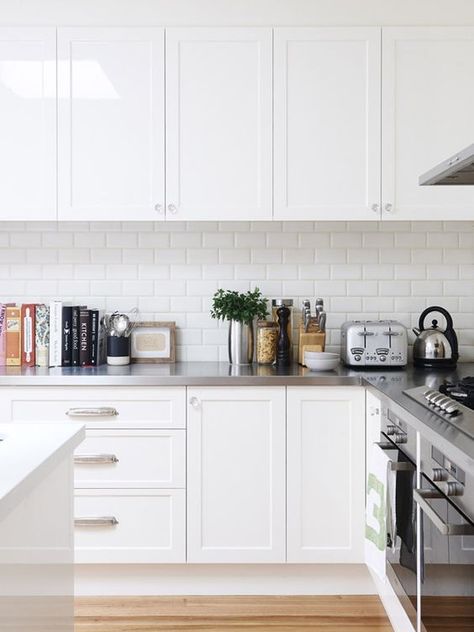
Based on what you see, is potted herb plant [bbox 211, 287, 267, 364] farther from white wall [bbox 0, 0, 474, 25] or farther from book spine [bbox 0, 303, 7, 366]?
white wall [bbox 0, 0, 474, 25]

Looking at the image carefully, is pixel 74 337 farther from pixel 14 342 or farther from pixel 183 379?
pixel 183 379

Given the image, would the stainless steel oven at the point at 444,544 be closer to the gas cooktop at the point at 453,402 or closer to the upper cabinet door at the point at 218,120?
the gas cooktop at the point at 453,402

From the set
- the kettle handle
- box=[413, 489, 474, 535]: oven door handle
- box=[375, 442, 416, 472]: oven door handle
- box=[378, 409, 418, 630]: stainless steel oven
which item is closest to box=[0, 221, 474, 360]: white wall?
the kettle handle

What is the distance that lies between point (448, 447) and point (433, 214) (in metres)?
1.64

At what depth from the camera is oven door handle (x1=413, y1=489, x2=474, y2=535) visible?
1.52 m

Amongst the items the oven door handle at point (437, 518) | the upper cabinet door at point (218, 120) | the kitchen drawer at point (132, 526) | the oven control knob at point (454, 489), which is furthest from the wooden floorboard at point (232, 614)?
the upper cabinet door at point (218, 120)

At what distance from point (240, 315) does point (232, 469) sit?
726 mm

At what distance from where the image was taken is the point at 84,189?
3031mm

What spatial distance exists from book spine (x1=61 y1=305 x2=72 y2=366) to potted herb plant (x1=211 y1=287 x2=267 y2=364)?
0.66 meters

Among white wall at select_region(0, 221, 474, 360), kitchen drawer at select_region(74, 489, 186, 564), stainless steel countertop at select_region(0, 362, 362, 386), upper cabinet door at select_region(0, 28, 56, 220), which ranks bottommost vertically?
kitchen drawer at select_region(74, 489, 186, 564)

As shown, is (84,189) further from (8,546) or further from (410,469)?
(8,546)

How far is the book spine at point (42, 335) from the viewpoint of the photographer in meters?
3.20

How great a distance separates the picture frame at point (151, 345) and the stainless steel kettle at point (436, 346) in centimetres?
116

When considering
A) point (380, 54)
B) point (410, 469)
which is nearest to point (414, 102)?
point (380, 54)
